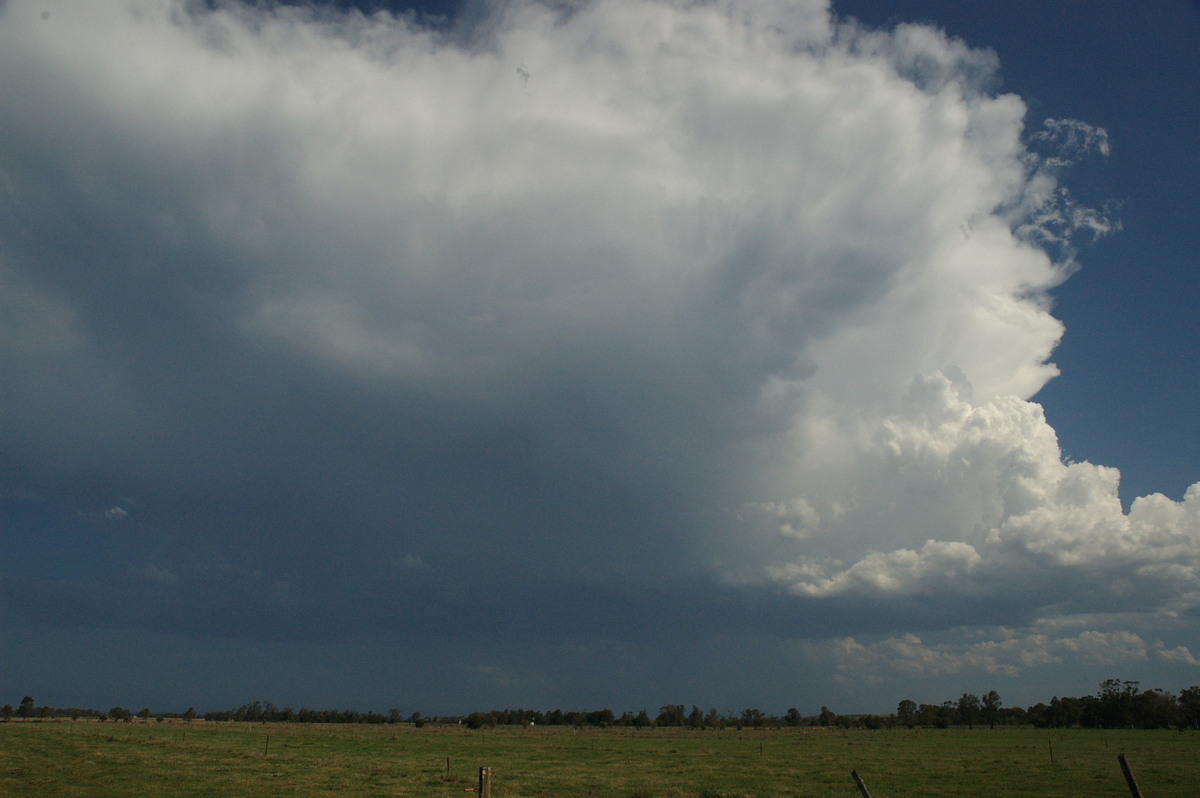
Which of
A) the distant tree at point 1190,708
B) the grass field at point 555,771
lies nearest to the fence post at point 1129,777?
the grass field at point 555,771

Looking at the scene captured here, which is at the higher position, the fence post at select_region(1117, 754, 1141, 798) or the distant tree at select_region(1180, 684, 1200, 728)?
the fence post at select_region(1117, 754, 1141, 798)

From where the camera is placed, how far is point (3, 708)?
613ft

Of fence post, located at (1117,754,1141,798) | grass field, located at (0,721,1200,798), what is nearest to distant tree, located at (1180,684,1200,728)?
grass field, located at (0,721,1200,798)

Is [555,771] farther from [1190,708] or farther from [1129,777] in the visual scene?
[1190,708]

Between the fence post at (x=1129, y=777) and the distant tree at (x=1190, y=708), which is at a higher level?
the fence post at (x=1129, y=777)

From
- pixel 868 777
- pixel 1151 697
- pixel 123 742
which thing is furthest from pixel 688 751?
pixel 1151 697

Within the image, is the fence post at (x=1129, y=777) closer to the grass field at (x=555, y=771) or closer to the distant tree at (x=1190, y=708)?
the grass field at (x=555, y=771)

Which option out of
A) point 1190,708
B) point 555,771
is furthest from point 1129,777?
point 1190,708

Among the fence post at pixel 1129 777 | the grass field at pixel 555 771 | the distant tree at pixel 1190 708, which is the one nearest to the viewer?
the fence post at pixel 1129 777

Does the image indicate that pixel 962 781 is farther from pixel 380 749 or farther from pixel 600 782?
pixel 380 749

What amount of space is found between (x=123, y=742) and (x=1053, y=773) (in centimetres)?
8584

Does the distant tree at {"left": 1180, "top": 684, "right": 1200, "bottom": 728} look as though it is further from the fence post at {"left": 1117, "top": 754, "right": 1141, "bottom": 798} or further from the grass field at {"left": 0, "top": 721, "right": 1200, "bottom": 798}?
the fence post at {"left": 1117, "top": 754, "right": 1141, "bottom": 798}

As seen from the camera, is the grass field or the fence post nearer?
the fence post

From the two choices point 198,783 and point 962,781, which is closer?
point 198,783
